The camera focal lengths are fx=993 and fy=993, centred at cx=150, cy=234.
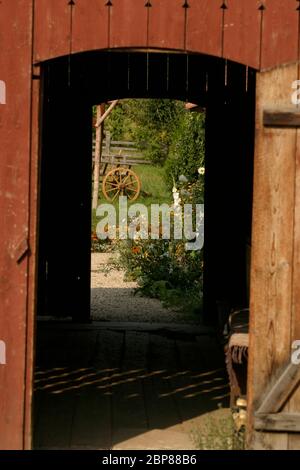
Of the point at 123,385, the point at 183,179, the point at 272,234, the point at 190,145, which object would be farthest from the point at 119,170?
the point at 272,234

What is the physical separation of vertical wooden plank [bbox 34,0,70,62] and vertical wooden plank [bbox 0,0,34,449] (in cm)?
5

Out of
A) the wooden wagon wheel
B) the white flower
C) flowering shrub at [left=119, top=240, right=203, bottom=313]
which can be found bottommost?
flowering shrub at [left=119, top=240, right=203, bottom=313]

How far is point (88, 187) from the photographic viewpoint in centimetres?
1106

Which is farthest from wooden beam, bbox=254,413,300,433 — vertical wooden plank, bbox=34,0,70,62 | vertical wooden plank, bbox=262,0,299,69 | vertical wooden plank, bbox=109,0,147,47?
vertical wooden plank, bbox=34,0,70,62

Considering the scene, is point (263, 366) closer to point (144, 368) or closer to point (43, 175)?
point (144, 368)

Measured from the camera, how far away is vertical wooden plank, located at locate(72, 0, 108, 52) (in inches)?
230

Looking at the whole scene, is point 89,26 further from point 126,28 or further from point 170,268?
point 170,268

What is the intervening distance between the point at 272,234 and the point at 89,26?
1.64 meters

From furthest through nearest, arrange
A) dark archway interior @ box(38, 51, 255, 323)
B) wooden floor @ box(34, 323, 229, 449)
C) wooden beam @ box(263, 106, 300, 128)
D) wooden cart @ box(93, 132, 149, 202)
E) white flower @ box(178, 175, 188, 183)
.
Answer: wooden cart @ box(93, 132, 149, 202) < white flower @ box(178, 175, 188, 183) < dark archway interior @ box(38, 51, 255, 323) < wooden floor @ box(34, 323, 229, 449) < wooden beam @ box(263, 106, 300, 128)

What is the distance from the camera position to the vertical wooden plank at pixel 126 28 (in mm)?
5855

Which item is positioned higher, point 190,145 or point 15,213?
point 190,145

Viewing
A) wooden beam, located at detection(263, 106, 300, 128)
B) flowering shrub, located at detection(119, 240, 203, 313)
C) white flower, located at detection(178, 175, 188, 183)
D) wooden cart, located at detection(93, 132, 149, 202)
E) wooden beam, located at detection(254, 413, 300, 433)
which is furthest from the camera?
wooden cart, located at detection(93, 132, 149, 202)

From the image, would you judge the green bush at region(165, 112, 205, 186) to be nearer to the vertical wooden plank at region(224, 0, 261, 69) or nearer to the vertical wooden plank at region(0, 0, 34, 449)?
the vertical wooden plank at region(224, 0, 261, 69)
